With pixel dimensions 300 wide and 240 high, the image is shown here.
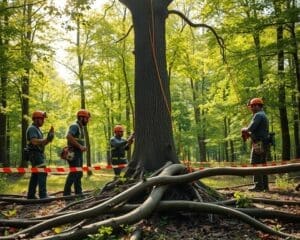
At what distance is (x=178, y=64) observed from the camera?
25109 mm

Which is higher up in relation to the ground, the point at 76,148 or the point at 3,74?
the point at 3,74

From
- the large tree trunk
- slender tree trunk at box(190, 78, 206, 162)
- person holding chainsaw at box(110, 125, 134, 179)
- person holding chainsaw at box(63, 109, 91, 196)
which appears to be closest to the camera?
the large tree trunk

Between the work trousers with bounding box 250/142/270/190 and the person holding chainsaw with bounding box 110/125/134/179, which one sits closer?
the work trousers with bounding box 250/142/270/190

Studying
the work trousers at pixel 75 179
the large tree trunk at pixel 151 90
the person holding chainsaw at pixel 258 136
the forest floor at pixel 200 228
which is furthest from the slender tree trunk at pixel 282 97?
the forest floor at pixel 200 228

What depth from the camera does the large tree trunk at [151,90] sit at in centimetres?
728

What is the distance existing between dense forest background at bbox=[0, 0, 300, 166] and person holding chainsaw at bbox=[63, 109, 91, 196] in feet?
7.23

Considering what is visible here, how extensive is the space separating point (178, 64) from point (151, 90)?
18.0m

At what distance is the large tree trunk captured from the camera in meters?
7.28

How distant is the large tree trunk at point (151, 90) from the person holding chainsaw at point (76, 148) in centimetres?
248

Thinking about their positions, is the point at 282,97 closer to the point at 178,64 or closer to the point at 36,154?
the point at 178,64

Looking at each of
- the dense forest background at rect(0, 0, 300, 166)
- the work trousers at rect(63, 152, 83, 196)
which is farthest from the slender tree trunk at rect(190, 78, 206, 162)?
the work trousers at rect(63, 152, 83, 196)

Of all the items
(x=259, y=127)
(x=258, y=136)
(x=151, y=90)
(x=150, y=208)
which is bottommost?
(x=150, y=208)

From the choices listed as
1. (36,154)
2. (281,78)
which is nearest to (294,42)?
(281,78)

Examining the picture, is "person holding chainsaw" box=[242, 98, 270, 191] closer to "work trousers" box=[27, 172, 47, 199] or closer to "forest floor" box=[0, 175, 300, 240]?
"forest floor" box=[0, 175, 300, 240]
